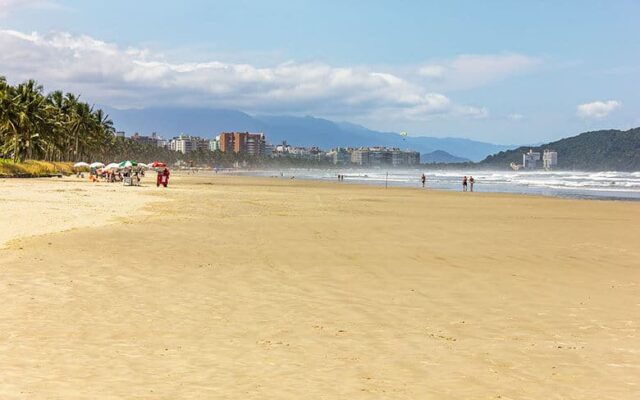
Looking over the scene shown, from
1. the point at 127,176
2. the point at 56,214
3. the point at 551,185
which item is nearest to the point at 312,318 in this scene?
the point at 56,214

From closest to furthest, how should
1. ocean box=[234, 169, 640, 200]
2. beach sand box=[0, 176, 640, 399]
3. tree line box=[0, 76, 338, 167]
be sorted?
1. beach sand box=[0, 176, 640, 399]
2. ocean box=[234, 169, 640, 200]
3. tree line box=[0, 76, 338, 167]

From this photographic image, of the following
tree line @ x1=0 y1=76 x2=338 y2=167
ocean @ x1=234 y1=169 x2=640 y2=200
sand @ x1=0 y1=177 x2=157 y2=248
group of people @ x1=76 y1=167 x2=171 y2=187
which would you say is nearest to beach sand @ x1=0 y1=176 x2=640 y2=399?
sand @ x1=0 y1=177 x2=157 y2=248

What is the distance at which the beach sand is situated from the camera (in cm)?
614

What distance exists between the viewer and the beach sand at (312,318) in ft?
20.2

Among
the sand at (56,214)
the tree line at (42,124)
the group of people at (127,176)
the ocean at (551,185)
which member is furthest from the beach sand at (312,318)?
the tree line at (42,124)

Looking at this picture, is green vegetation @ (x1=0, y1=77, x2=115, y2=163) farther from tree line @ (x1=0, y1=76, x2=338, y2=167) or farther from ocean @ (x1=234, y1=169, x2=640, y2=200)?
ocean @ (x1=234, y1=169, x2=640, y2=200)

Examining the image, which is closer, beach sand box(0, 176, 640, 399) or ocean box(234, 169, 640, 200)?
beach sand box(0, 176, 640, 399)

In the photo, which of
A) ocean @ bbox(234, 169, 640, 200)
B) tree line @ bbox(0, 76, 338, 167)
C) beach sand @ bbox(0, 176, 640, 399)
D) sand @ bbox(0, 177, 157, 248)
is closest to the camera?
beach sand @ bbox(0, 176, 640, 399)

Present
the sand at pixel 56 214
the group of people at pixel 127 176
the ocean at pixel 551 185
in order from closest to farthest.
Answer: the sand at pixel 56 214
the group of people at pixel 127 176
the ocean at pixel 551 185

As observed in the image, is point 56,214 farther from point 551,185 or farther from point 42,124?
point 551,185

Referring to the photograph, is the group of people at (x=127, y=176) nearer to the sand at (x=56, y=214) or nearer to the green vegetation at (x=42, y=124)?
the green vegetation at (x=42, y=124)

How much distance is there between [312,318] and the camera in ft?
29.9

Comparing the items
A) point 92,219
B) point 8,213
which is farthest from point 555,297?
point 8,213

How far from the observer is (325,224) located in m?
24.1
